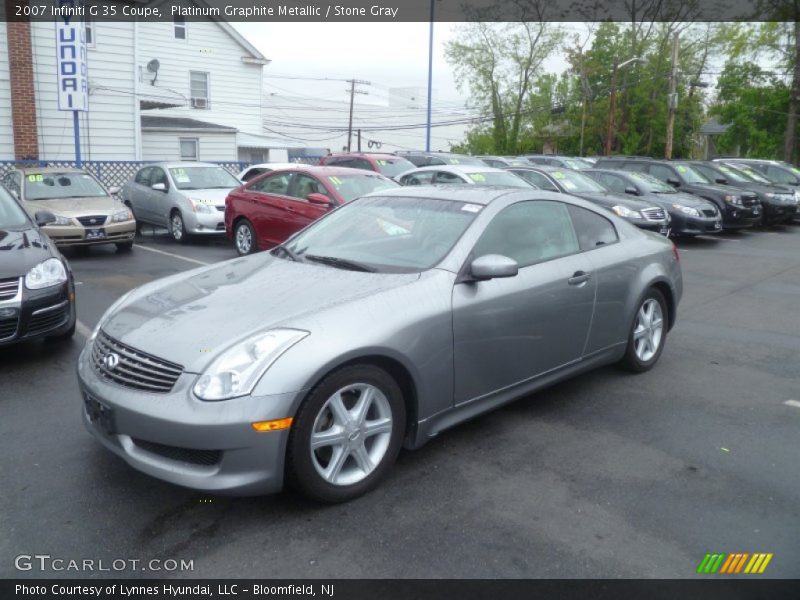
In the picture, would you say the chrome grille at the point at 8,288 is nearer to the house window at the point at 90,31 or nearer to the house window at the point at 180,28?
the house window at the point at 90,31

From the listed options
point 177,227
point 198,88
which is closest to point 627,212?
point 177,227

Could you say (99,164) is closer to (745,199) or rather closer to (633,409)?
(745,199)

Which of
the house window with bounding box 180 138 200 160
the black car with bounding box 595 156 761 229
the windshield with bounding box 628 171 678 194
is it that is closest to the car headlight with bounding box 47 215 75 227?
the windshield with bounding box 628 171 678 194

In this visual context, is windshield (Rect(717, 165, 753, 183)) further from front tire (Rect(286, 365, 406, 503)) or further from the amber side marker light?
the amber side marker light

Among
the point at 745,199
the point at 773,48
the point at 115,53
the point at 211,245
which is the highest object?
the point at 773,48

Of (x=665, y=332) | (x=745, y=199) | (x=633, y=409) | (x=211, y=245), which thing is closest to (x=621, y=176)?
(x=745, y=199)

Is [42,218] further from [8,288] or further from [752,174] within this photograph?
[752,174]

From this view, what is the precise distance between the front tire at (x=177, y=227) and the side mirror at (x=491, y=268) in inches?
396

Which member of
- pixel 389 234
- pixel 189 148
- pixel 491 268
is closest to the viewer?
pixel 491 268

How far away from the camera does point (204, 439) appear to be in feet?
10.2

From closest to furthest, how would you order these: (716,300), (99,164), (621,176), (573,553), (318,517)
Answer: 1. (573,553)
2. (318,517)
3. (716,300)
4. (621,176)
5. (99,164)

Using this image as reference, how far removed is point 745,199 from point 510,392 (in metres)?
13.6

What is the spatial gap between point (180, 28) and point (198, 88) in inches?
89.4

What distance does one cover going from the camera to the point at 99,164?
1788cm
